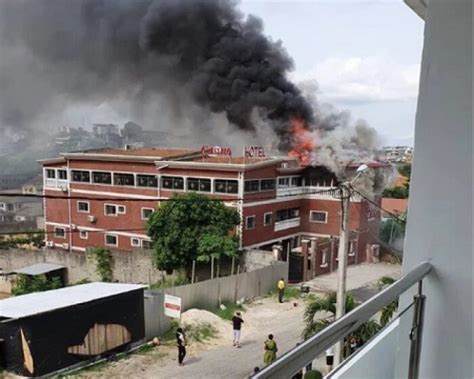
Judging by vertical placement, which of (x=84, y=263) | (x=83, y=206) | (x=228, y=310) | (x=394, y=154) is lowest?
(x=228, y=310)

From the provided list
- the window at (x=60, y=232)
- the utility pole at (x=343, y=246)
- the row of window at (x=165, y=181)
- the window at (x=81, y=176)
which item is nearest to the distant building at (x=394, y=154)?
the utility pole at (x=343, y=246)

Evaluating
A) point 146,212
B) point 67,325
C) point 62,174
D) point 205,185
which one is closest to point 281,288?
point 205,185

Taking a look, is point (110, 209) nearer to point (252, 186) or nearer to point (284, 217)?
point (252, 186)

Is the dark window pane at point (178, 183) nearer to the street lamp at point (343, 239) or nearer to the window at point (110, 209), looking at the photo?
the window at point (110, 209)

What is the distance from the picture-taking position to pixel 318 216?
2.16 meters

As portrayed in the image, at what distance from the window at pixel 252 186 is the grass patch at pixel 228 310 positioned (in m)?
0.50

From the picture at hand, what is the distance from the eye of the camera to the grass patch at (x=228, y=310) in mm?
1988

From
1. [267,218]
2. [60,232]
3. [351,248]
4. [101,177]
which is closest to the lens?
[60,232]

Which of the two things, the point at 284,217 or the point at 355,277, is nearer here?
the point at 284,217

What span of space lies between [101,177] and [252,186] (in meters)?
0.60

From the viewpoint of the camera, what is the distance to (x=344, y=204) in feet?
7.09

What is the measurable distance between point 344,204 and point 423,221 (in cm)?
107

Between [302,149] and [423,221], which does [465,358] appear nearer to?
[423,221]

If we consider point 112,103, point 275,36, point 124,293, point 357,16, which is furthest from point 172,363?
point 357,16
